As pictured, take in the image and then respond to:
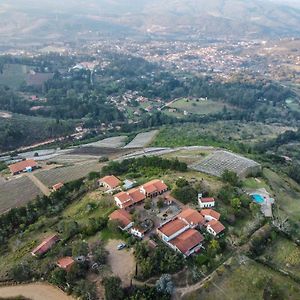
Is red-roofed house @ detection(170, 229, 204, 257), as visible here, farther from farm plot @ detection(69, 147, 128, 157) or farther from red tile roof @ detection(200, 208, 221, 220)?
farm plot @ detection(69, 147, 128, 157)

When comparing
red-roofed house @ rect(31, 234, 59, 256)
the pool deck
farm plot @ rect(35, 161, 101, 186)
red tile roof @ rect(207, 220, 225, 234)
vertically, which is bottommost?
farm plot @ rect(35, 161, 101, 186)

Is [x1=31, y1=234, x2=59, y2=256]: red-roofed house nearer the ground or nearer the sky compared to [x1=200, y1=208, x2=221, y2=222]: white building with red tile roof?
Answer: nearer the ground

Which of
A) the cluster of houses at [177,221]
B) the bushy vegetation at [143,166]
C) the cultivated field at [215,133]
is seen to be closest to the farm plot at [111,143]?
the cultivated field at [215,133]

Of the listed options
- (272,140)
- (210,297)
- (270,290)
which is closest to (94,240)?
(210,297)

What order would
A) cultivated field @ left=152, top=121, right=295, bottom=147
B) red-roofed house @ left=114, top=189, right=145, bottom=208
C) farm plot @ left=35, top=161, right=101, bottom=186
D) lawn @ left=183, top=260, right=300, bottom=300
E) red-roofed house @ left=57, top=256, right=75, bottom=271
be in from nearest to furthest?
lawn @ left=183, top=260, right=300, bottom=300 → red-roofed house @ left=57, top=256, right=75, bottom=271 → red-roofed house @ left=114, top=189, right=145, bottom=208 → farm plot @ left=35, top=161, right=101, bottom=186 → cultivated field @ left=152, top=121, right=295, bottom=147

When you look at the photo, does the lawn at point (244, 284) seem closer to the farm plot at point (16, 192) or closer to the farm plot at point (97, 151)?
the farm plot at point (16, 192)

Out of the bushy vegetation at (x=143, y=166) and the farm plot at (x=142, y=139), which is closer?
the bushy vegetation at (x=143, y=166)

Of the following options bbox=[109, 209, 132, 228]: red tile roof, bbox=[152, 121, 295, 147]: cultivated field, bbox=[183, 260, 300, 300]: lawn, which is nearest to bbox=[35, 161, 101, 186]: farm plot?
bbox=[109, 209, 132, 228]: red tile roof
